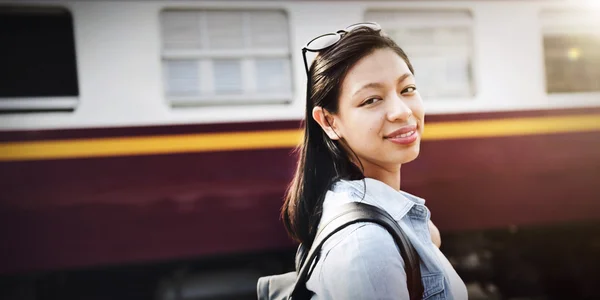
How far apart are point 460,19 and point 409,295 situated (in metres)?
2.15

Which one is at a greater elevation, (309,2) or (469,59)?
(309,2)

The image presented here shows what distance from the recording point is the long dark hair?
105 cm

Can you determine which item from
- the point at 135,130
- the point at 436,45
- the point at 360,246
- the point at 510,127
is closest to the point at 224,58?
the point at 135,130

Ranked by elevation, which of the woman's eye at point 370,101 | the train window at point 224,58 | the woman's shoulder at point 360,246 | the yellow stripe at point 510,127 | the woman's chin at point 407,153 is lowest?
the woman's shoulder at point 360,246

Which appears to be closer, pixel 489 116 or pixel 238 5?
pixel 238 5

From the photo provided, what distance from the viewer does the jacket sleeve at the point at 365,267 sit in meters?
0.87

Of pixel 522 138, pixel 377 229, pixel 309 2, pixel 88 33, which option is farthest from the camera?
pixel 522 138

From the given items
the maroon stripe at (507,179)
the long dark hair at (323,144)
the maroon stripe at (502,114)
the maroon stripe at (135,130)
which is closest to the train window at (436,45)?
the maroon stripe at (502,114)

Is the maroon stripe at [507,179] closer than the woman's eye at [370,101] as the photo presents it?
No

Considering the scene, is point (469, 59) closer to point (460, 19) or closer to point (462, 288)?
point (460, 19)

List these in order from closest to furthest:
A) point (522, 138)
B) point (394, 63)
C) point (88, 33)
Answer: point (394, 63), point (88, 33), point (522, 138)

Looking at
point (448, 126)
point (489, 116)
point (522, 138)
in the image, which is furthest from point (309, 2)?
point (522, 138)

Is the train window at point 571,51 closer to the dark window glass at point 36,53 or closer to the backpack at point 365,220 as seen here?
the backpack at point 365,220

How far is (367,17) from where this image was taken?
2645 millimetres
